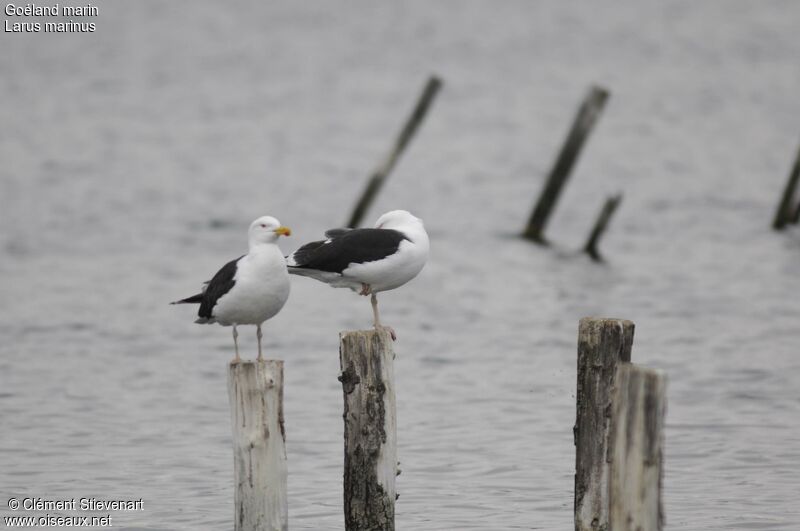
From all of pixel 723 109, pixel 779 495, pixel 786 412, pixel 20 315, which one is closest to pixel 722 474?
pixel 779 495

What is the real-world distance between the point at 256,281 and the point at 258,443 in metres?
1.07

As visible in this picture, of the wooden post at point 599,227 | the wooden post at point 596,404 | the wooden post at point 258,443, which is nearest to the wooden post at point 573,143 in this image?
the wooden post at point 599,227

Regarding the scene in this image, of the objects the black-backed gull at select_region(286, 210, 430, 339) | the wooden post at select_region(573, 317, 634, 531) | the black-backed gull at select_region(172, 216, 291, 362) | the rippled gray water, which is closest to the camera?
the wooden post at select_region(573, 317, 634, 531)

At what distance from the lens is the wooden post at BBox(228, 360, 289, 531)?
8484 millimetres

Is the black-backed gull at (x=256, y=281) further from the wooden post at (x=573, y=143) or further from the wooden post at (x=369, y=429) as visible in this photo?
the wooden post at (x=573, y=143)

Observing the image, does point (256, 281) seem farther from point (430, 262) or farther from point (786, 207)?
point (786, 207)

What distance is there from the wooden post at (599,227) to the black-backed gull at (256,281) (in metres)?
14.1

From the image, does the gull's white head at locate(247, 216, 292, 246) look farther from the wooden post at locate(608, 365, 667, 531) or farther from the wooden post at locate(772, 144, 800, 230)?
the wooden post at locate(772, 144, 800, 230)

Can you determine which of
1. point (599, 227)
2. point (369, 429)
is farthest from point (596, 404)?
point (599, 227)

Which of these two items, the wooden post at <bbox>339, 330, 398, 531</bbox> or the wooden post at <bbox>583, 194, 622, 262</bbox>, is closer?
the wooden post at <bbox>339, 330, 398, 531</bbox>

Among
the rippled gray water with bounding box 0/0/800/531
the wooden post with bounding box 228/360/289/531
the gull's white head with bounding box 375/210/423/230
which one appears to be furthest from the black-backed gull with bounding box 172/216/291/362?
the rippled gray water with bounding box 0/0/800/531

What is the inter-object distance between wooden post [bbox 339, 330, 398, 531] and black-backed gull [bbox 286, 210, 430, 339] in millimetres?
611

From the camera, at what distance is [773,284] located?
21219mm

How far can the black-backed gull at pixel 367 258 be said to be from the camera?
9641mm
